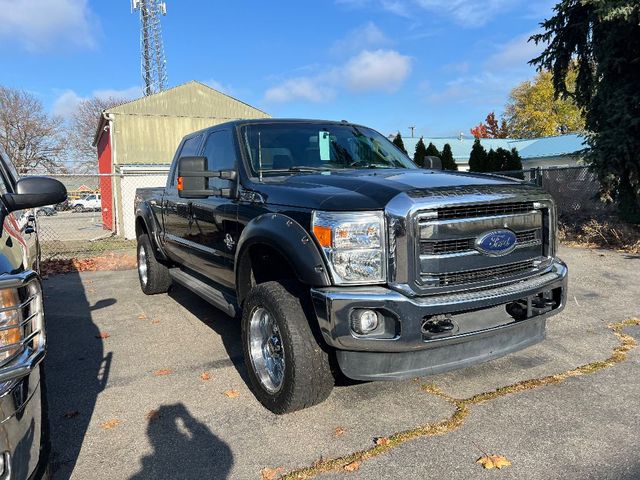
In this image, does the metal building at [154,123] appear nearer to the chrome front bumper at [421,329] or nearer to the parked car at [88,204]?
the chrome front bumper at [421,329]

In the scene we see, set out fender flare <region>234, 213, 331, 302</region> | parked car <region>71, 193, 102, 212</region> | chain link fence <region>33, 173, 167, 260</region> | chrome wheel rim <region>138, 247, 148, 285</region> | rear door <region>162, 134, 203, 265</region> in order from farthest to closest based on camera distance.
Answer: parked car <region>71, 193, 102, 212</region> → chain link fence <region>33, 173, 167, 260</region> → chrome wheel rim <region>138, 247, 148, 285</region> → rear door <region>162, 134, 203, 265</region> → fender flare <region>234, 213, 331, 302</region>

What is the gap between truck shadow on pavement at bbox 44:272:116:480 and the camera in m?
3.07

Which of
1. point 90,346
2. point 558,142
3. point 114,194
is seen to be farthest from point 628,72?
point 558,142

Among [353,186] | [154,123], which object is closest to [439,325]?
[353,186]

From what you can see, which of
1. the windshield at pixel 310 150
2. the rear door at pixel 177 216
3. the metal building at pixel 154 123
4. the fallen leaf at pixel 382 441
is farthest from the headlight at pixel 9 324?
the metal building at pixel 154 123

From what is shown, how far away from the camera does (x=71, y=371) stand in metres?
4.26

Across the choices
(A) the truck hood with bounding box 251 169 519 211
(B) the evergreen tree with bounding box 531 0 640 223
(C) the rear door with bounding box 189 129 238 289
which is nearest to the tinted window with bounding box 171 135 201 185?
(C) the rear door with bounding box 189 129 238 289

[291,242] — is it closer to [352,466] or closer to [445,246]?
[445,246]

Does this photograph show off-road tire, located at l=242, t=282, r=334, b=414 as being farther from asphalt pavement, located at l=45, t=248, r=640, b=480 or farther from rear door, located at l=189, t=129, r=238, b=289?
rear door, located at l=189, t=129, r=238, b=289

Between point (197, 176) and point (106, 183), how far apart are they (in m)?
18.9

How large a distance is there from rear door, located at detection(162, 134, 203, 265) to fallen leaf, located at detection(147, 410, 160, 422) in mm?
2114

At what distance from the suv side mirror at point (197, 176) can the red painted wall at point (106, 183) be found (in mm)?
13673

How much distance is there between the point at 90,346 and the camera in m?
4.94

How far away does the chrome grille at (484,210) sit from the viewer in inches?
118
